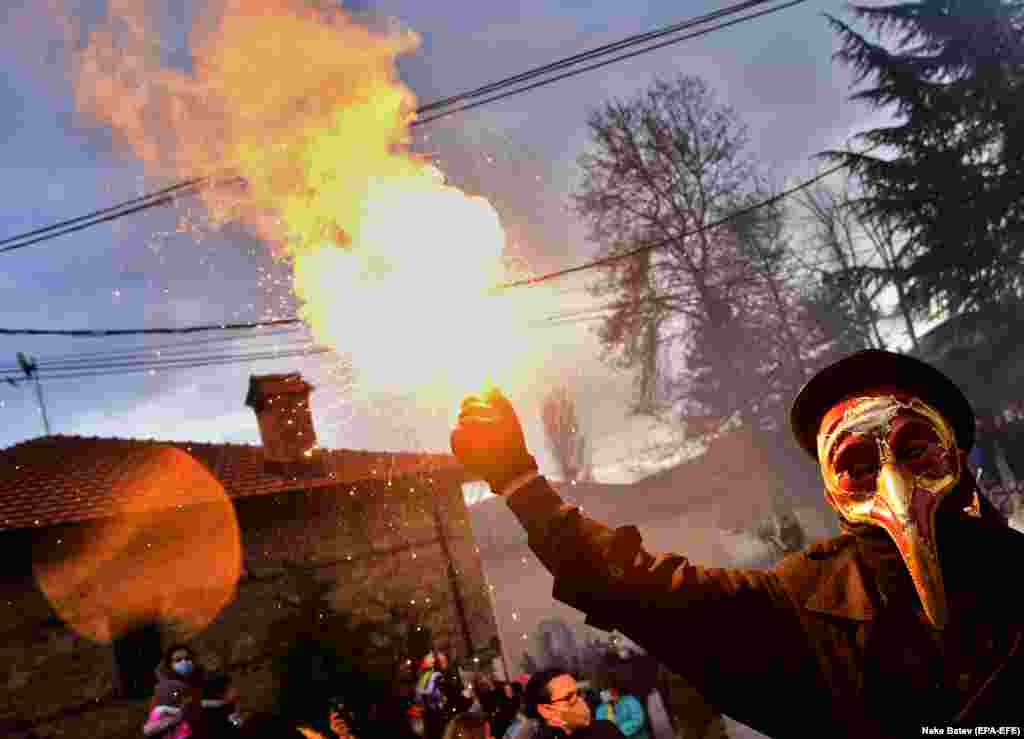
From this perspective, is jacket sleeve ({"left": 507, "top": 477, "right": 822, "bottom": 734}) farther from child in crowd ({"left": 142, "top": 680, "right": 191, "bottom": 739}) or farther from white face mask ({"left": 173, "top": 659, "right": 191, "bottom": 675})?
white face mask ({"left": 173, "top": 659, "right": 191, "bottom": 675})

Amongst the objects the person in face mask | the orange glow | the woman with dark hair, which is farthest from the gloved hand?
the orange glow

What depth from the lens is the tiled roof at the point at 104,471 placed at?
40.6 ft

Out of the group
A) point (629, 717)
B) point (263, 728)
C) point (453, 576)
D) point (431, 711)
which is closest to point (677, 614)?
point (263, 728)

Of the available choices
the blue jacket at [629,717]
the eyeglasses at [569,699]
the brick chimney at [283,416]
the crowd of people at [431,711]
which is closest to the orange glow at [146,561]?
the crowd of people at [431,711]

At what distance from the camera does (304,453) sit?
16125 mm

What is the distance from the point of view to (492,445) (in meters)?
1.98

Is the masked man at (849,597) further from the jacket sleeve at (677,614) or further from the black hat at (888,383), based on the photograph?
the black hat at (888,383)

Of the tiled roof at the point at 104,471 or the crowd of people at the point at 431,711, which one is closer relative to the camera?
the crowd of people at the point at 431,711

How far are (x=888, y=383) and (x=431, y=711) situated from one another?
10552mm

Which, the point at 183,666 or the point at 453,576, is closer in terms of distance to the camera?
the point at 183,666

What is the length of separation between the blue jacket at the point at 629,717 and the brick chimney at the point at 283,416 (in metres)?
8.85

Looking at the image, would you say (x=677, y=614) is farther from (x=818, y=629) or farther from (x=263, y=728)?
(x=263, y=728)

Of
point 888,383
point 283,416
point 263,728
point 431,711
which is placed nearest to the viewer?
point 888,383

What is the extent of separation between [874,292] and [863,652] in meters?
26.6
